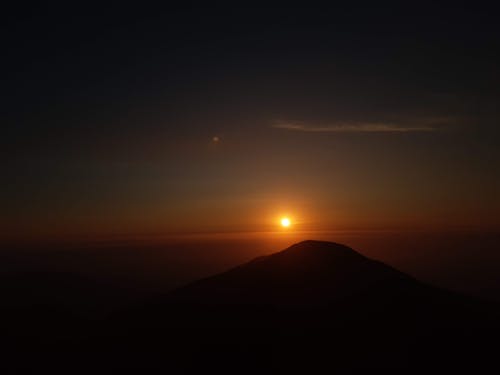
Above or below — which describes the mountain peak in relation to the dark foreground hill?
above

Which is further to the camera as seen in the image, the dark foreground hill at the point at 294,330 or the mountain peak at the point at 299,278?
the mountain peak at the point at 299,278

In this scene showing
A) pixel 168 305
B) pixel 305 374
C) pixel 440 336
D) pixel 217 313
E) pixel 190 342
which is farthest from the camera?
pixel 168 305

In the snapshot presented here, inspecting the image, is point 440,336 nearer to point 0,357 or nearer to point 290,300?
point 290,300

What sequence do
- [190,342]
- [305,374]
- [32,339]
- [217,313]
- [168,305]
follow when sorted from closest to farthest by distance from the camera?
[305,374]
[190,342]
[217,313]
[168,305]
[32,339]

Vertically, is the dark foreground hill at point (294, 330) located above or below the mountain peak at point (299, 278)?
below

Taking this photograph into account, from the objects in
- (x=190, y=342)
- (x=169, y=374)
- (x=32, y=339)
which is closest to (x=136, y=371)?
(x=169, y=374)

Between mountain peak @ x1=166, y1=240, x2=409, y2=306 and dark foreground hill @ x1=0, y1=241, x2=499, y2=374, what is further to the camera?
mountain peak @ x1=166, y1=240, x2=409, y2=306

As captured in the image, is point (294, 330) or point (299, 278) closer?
point (294, 330)

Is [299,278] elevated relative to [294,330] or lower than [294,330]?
elevated
